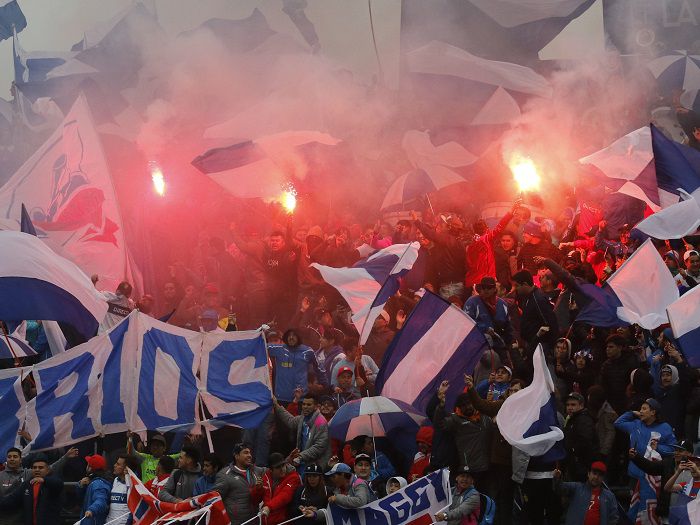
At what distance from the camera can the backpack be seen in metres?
9.13

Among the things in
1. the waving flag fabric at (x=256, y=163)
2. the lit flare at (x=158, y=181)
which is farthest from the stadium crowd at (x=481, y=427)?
the lit flare at (x=158, y=181)

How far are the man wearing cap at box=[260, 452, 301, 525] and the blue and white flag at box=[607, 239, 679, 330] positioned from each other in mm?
3234

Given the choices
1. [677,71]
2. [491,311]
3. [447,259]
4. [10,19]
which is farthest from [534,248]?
[10,19]

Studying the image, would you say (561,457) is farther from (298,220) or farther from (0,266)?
(298,220)

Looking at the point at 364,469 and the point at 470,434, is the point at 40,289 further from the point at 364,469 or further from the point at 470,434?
the point at 470,434

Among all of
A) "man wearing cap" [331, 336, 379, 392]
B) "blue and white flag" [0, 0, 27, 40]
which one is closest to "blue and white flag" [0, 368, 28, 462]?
"man wearing cap" [331, 336, 379, 392]

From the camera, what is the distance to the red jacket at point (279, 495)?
9.55 meters

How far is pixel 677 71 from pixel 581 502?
941 centimetres

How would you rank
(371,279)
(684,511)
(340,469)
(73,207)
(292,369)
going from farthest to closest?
(73,207) < (371,279) < (292,369) < (340,469) < (684,511)

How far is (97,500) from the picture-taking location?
406 inches

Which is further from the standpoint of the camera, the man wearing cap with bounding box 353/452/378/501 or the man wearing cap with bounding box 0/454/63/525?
the man wearing cap with bounding box 0/454/63/525

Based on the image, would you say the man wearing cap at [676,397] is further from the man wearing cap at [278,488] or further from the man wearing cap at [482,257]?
the man wearing cap at [482,257]

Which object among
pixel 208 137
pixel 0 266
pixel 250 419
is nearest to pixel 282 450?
pixel 250 419

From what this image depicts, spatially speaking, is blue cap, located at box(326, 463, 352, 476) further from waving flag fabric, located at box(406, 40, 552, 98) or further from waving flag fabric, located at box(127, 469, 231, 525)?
waving flag fabric, located at box(406, 40, 552, 98)
